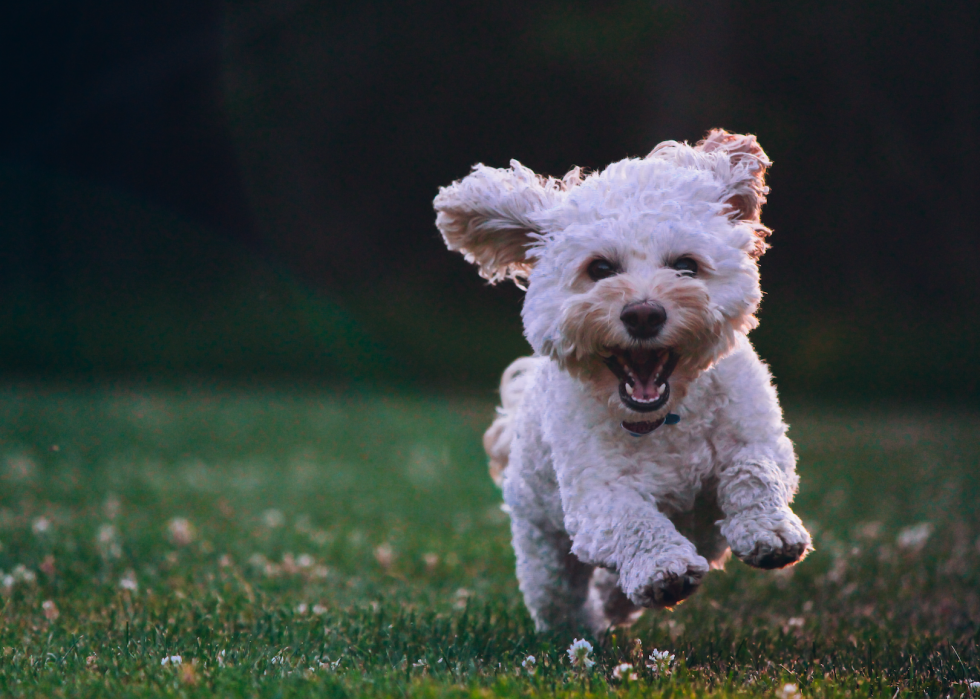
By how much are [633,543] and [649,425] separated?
41 cm

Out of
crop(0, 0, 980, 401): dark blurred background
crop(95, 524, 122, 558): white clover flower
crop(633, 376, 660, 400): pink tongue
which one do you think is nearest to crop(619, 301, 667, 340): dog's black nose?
crop(633, 376, 660, 400): pink tongue

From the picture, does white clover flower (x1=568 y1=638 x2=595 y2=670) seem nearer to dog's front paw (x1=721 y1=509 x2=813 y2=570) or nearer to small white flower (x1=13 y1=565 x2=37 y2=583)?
dog's front paw (x1=721 y1=509 x2=813 y2=570)

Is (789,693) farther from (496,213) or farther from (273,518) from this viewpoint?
(273,518)

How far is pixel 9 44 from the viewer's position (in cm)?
1733

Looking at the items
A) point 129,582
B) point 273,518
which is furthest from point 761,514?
point 273,518

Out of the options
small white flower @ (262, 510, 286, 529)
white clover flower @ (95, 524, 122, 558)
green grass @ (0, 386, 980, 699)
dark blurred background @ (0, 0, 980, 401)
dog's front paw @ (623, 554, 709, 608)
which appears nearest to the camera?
dog's front paw @ (623, 554, 709, 608)

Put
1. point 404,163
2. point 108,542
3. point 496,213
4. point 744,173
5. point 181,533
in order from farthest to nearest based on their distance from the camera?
1. point 404,163
2. point 181,533
3. point 108,542
4. point 496,213
5. point 744,173

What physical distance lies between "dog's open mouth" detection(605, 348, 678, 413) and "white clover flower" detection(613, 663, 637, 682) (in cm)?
77

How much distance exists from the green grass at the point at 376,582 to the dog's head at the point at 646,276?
3.01 ft

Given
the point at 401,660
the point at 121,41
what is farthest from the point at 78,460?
the point at 121,41

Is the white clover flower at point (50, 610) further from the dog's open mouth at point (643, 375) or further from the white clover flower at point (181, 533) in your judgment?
the dog's open mouth at point (643, 375)

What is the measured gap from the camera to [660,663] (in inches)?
119

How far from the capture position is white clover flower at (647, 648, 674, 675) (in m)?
3.02

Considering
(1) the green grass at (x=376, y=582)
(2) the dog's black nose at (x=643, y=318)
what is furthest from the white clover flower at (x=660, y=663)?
(2) the dog's black nose at (x=643, y=318)
